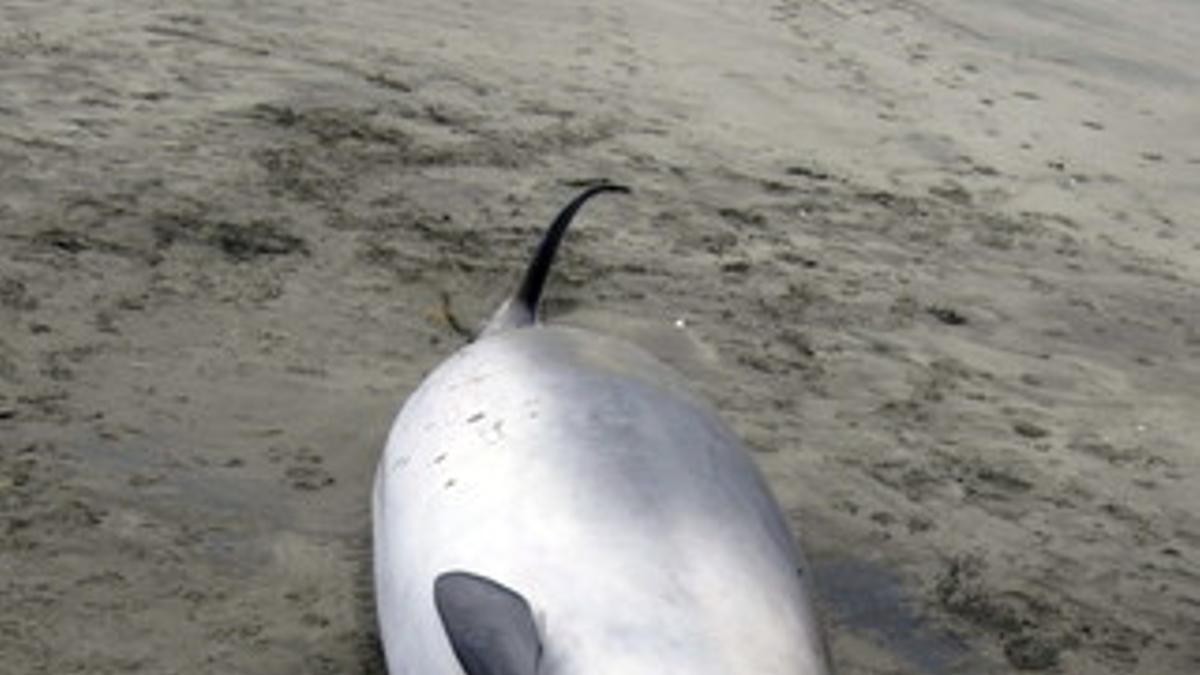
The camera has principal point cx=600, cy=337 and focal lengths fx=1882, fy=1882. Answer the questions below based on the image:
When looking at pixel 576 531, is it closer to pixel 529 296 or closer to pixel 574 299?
pixel 529 296

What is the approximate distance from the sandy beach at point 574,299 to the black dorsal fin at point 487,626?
0.81m

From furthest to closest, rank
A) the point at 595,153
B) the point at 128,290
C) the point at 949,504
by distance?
the point at 595,153
the point at 128,290
the point at 949,504

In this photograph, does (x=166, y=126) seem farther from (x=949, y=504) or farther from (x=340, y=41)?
(x=949, y=504)

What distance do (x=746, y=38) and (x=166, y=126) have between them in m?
3.87

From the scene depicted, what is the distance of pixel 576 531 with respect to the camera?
3.53 metres

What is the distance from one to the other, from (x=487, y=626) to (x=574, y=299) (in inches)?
120

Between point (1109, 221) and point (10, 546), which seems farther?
point (1109, 221)


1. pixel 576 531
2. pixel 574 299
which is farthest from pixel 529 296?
pixel 574 299

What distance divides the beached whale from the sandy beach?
481 millimetres

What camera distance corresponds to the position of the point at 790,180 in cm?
772

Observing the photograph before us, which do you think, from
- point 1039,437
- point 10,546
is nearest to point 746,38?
point 1039,437

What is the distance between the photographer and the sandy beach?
14.8 feet

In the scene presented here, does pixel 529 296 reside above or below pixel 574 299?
above

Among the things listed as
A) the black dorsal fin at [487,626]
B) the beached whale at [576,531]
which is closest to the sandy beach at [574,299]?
the beached whale at [576,531]
